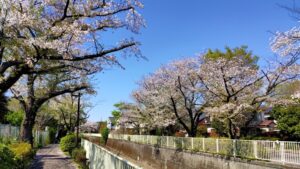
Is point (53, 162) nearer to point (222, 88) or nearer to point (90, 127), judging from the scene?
point (222, 88)

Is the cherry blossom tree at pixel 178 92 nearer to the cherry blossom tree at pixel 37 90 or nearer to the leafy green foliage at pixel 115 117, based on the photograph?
the cherry blossom tree at pixel 37 90

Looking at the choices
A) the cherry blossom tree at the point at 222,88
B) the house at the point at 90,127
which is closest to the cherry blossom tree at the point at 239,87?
the cherry blossom tree at the point at 222,88

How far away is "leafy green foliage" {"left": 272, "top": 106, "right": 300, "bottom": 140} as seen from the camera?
29734 mm

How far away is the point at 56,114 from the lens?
5628cm

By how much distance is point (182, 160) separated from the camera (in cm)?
2216

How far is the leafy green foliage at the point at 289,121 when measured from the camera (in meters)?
29.7

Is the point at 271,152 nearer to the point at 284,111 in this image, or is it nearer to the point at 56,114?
the point at 284,111

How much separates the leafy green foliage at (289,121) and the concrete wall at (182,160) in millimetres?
11158

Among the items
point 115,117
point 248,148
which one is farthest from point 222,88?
point 115,117

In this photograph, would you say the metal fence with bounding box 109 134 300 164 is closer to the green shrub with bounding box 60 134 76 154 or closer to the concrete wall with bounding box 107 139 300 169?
the concrete wall with bounding box 107 139 300 169

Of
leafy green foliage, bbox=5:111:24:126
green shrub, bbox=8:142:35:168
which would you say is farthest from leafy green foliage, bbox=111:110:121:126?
green shrub, bbox=8:142:35:168

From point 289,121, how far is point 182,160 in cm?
1254

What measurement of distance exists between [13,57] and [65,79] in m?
12.4

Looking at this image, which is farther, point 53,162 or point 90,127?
point 90,127
